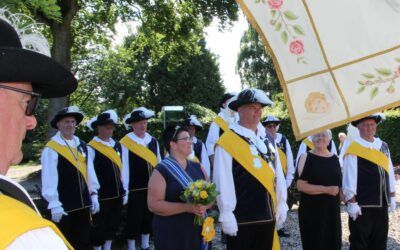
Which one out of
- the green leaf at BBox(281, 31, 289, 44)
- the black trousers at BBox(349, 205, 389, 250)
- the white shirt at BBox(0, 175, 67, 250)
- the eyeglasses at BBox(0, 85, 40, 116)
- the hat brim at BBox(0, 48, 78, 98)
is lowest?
the black trousers at BBox(349, 205, 389, 250)

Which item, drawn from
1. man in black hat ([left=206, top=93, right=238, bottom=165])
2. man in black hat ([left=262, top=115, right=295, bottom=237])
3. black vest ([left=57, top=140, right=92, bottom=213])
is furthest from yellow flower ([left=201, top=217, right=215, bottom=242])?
man in black hat ([left=262, top=115, right=295, bottom=237])

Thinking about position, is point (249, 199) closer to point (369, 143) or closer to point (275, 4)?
point (369, 143)

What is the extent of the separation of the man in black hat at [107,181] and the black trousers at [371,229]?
11.1ft

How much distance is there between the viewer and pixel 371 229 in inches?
216

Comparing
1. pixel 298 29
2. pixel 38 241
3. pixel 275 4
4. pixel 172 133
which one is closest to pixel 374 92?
pixel 298 29

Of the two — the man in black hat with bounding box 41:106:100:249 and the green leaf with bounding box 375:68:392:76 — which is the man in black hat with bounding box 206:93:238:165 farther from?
the green leaf with bounding box 375:68:392:76

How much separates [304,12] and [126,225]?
556 centimetres

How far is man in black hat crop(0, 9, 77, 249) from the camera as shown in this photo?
1.01 metres

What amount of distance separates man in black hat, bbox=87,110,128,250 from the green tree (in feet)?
86.8

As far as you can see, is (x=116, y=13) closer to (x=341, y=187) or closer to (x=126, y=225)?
(x=126, y=225)

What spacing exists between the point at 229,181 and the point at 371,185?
2.18m

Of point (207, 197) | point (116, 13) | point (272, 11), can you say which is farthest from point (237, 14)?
point (272, 11)

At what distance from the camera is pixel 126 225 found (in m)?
6.94

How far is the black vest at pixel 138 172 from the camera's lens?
6984 mm
